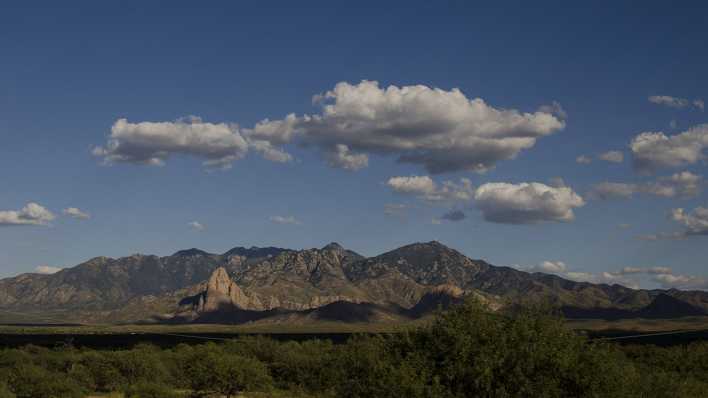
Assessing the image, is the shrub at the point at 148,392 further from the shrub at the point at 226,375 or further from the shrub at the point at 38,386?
the shrub at the point at 226,375

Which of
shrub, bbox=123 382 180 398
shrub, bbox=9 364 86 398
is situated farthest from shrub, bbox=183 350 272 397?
shrub, bbox=9 364 86 398

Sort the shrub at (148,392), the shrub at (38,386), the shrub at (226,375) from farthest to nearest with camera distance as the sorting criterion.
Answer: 1. the shrub at (226,375)
2. the shrub at (38,386)
3. the shrub at (148,392)

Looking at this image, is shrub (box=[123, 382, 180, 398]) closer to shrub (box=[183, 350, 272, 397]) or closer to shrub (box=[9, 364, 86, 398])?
shrub (box=[9, 364, 86, 398])

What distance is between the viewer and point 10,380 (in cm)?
7994

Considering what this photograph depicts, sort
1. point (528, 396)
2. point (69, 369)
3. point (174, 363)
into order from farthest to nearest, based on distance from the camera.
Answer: point (174, 363)
point (69, 369)
point (528, 396)

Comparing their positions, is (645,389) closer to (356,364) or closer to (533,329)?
(533,329)

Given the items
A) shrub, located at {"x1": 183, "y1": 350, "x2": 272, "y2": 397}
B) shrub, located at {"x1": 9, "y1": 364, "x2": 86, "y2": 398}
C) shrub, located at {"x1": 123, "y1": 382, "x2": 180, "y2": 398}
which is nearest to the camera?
shrub, located at {"x1": 123, "y1": 382, "x2": 180, "y2": 398}

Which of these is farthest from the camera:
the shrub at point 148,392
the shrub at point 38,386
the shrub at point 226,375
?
the shrub at point 226,375

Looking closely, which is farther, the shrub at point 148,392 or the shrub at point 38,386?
the shrub at point 38,386

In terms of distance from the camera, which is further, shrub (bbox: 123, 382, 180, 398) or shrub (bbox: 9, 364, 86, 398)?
shrub (bbox: 9, 364, 86, 398)

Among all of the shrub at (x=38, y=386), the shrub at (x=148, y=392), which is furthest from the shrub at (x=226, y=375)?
the shrub at (x=38, y=386)

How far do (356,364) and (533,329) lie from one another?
15174 mm

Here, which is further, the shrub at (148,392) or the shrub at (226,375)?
the shrub at (226,375)

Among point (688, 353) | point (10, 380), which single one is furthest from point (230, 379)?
point (688, 353)
